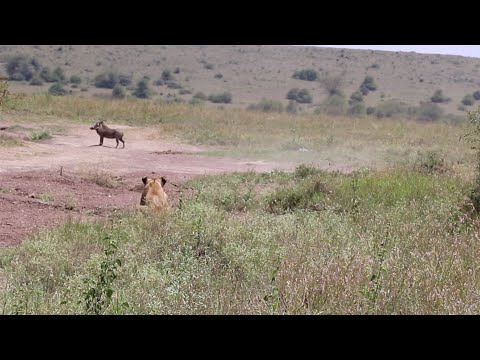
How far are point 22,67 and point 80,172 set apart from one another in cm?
5156

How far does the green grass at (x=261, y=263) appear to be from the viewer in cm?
446

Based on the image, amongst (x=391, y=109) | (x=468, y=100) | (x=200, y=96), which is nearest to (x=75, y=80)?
(x=200, y=96)

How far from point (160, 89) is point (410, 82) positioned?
83.4 ft

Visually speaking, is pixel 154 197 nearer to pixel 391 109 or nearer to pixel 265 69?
pixel 391 109

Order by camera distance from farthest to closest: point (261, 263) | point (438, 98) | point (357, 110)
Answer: point (438, 98) < point (357, 110) < point (261, 263)

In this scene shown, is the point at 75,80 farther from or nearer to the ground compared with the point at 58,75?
nearer to the ground

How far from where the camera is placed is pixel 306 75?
69000 mm

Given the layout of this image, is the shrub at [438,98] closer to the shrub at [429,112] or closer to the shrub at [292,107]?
the shrub at [429,112]

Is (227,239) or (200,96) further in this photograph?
(200,96)

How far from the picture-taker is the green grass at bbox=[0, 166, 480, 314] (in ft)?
14.6

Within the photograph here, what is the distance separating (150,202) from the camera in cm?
933
